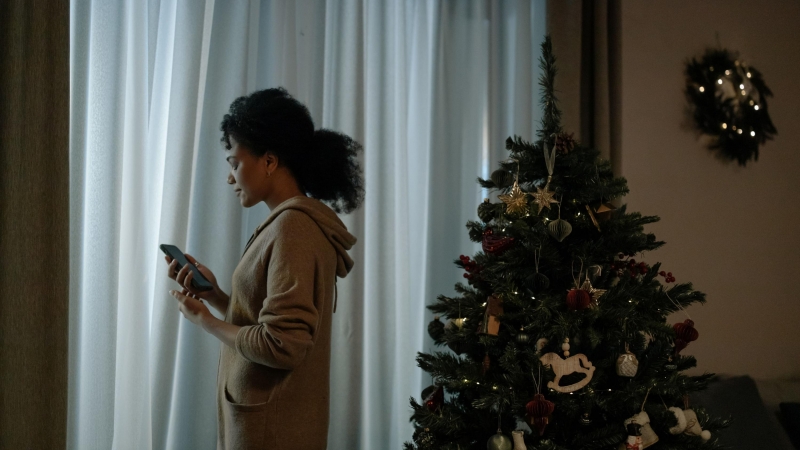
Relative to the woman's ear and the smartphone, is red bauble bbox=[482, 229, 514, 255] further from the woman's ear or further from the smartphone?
the smartphone

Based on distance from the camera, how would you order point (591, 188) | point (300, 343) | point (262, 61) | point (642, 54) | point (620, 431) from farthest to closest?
point (642, 54), point (262, 61), point (591, 188), point (620, 431), point (300, 343)

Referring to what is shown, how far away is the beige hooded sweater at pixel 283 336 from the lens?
1.18m

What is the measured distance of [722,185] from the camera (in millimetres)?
2885

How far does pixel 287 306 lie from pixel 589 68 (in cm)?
179

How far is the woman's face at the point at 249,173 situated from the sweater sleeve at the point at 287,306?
0.49 ft

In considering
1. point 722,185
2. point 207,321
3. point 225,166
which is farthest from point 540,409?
point 722,185

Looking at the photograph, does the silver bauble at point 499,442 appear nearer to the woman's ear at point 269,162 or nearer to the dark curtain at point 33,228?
the woman's ear at point 269,162

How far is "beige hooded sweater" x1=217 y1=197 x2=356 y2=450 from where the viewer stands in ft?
3.87

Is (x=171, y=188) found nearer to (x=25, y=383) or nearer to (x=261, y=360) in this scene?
(x=25, y=383)

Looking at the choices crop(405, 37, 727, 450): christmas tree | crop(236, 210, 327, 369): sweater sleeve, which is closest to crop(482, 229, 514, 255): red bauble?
crop(405, 37, 727, 450): christmas tree

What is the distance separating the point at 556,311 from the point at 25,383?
1267mm

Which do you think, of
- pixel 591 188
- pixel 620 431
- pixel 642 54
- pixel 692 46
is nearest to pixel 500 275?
pixel 591 188

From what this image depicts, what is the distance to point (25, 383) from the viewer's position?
1523 millimetres

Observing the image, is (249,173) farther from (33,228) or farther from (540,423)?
(540,423)
